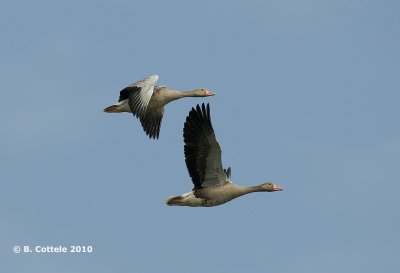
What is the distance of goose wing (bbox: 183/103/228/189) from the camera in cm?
2264

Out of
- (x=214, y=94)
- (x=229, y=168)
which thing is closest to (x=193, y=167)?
(x=229, y=168)

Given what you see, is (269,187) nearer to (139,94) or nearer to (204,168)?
(204,168)

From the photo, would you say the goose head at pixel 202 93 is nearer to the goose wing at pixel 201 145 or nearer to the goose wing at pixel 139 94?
the goose wing at pixel 139 94

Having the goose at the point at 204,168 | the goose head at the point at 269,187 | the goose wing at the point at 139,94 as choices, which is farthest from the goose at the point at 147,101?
the goose head at the point at 269,187

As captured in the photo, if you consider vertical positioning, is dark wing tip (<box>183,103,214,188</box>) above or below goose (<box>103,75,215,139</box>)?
below

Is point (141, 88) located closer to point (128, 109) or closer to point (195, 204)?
point (128, 109)

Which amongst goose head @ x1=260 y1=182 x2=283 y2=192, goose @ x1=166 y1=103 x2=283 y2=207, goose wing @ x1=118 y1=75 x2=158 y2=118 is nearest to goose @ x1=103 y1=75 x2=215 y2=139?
goose wing @ x1=118 y1=75 x2=158 y2=118

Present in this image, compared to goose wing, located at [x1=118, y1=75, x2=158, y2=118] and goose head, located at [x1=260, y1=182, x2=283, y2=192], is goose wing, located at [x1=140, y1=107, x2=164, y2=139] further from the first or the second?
goose head, located at [x1=260, y1=182, x2=283, y2=192]

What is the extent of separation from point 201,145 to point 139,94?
405 centimetres

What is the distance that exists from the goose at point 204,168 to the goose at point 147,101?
11.1ft

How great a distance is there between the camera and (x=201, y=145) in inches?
895

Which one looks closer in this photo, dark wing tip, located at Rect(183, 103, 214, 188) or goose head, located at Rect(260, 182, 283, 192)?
dark wing tip, located at Rect(183, 103, 214, 188)

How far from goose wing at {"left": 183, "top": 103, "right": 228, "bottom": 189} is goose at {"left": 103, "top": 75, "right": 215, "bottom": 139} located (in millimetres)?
3448

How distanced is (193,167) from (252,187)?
1675mm
